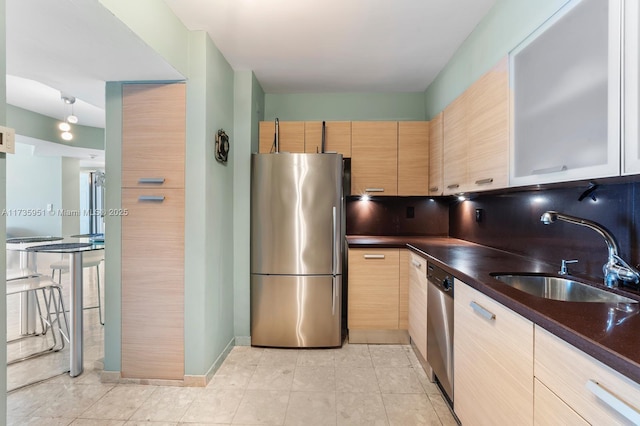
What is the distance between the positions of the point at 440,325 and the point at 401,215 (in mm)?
1482

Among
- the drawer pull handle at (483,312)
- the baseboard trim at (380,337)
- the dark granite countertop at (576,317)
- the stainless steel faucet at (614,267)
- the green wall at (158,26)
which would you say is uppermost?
the green wall at (158,26)

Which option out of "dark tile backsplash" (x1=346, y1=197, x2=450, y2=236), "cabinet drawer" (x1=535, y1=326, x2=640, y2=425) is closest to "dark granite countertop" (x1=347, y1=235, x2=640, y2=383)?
"cabinet drawer" (x1=535, y1=326, x2=640, y2=425)

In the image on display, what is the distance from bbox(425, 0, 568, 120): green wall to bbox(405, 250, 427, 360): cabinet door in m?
1.35

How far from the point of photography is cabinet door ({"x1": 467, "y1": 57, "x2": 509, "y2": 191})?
1555 mm

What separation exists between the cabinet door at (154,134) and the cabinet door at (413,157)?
190 cm

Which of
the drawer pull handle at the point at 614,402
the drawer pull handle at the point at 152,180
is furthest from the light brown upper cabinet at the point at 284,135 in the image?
the drawer pull handle at the point at 614,402

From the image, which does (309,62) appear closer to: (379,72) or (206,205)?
(379,72)

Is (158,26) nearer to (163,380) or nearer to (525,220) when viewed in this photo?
(163,380)

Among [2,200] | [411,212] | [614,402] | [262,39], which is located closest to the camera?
[614,402]

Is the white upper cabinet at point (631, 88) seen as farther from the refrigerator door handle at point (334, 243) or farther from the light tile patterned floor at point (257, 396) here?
the refrigerator door handle at point (334, 243)

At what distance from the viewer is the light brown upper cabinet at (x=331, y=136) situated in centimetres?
283

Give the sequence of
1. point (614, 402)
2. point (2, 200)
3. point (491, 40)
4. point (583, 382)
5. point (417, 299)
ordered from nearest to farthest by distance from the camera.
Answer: point (614, 402)
point (583, 382)
point (2, 200)
point (491, 40)
point (417, 299)

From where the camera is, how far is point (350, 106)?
3.16 meters

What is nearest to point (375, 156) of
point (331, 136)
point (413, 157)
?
point (413, 157)
